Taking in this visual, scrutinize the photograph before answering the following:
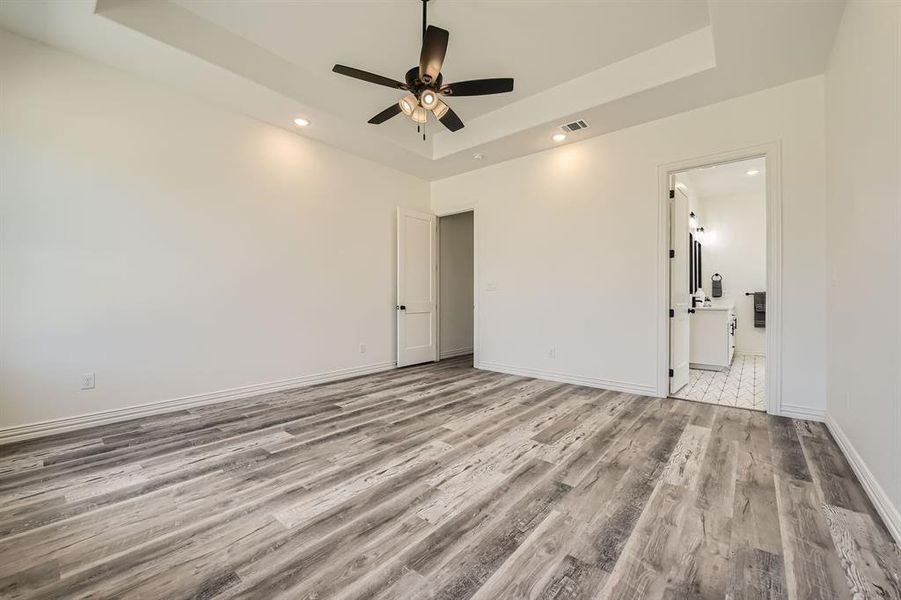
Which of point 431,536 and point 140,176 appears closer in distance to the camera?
point 431,536

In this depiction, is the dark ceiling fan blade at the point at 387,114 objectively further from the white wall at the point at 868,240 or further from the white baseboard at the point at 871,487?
the white baseboard at the point at 871,487

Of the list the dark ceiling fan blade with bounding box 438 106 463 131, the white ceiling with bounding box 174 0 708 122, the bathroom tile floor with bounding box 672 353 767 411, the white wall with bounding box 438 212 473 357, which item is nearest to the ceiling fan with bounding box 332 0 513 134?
the dark ceiling fan blade with bounding box 438 106 463 131

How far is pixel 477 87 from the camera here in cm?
271

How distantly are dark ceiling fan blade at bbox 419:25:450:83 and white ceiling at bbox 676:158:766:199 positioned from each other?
174 inches

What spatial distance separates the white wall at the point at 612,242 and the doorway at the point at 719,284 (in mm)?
260

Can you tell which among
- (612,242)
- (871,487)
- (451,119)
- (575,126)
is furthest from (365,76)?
(871,487)

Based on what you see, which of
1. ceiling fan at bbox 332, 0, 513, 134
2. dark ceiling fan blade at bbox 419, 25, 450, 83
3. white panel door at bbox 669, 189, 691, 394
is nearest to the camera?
dark ceiling fan blade at bbox 419, 25, 450, 83

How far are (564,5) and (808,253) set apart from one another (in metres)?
2.87

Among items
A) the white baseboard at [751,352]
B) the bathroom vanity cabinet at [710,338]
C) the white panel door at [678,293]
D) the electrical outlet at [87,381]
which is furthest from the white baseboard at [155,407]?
the white baseboard at [751,352]

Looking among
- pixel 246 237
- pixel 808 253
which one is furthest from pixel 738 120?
pixel 246 237

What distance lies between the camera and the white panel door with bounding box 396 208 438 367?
5328 millimetres

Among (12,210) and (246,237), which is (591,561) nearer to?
(246,237)

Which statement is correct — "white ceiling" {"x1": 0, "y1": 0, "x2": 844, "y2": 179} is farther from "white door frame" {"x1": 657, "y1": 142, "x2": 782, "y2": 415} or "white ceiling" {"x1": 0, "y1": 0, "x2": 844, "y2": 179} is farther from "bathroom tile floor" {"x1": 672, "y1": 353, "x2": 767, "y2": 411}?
"bathroom tile floor" {"x1": 672, "y1": 353, "x2": 767, "y2": 411}

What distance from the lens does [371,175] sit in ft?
16.6
